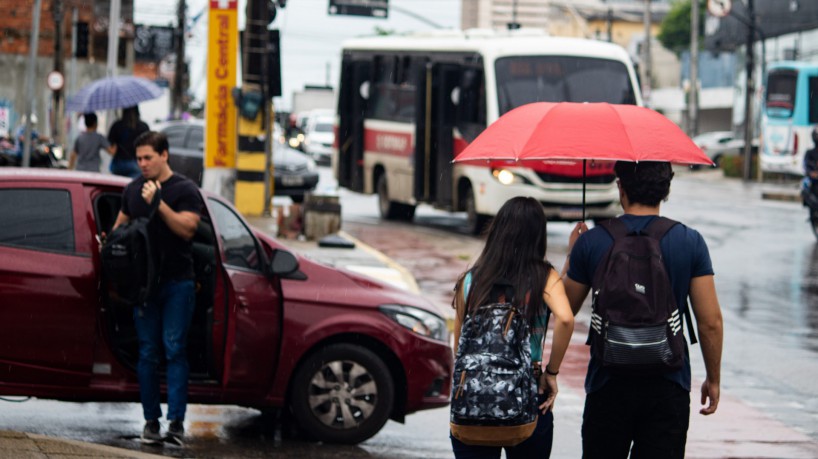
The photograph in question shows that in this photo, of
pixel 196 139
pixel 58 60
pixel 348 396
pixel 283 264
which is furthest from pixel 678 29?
pixel 283 264

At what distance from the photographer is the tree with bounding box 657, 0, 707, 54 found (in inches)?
3858

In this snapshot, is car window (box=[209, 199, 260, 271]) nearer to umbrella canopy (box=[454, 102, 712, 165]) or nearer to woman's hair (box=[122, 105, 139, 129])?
umbrella canopy (box=[454, 102, 712, 165])

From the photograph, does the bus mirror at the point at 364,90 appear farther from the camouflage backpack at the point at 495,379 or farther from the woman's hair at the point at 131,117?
the camouflage backpack at the point at 495,379

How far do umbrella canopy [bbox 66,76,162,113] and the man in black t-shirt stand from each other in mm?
7246

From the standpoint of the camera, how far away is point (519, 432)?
191 inches

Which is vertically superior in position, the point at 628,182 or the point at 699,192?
the point at 628,182

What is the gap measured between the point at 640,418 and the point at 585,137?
118 centimetres

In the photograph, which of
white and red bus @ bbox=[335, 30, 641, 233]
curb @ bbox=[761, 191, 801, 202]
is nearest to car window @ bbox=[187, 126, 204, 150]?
white and red bus @ bbox=[335, 30, 641, 233]

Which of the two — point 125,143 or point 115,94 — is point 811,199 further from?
point 115,94

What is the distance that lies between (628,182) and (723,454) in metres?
3.64

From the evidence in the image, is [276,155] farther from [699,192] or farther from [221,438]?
[221,438]

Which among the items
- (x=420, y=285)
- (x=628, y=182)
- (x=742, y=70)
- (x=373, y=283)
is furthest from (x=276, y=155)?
(x=742, y=70)

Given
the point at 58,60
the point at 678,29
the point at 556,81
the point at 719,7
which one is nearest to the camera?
the point at 556,81

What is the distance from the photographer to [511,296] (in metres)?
4.89
